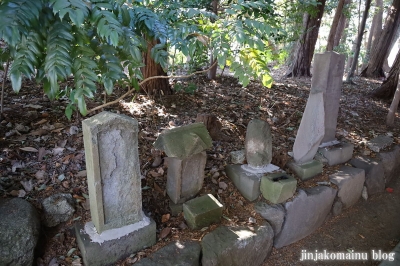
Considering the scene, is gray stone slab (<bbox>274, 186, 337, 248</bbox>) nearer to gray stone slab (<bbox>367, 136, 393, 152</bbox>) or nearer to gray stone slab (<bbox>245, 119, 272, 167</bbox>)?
gray stone slab (<bbox>245, 119, 272, 167</bbox>)

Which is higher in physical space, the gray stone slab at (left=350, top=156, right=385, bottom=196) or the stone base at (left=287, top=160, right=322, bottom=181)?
the stone base at (left=287, top=160, right=322, bottom=181)

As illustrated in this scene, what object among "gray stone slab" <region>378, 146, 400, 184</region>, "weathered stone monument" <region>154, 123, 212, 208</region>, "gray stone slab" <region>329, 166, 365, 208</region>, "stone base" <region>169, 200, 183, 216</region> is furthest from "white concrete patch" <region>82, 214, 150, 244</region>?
"gray stone slab" <region>378, 146, 400, 184</region>

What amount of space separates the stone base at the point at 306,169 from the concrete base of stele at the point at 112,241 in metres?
2.01

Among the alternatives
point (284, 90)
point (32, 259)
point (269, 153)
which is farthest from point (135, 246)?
point (284, 90)

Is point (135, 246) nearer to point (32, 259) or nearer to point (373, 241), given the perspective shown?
point (32, 259)

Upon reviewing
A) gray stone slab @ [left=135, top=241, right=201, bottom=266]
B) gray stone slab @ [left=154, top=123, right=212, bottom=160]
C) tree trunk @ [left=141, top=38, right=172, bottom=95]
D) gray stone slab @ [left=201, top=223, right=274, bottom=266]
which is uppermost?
tree trunk @ [left=141, top=38, right=172, bottom=95]

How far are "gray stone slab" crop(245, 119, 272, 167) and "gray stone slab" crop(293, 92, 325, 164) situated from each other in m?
0.58

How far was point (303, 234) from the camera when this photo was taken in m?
3.33

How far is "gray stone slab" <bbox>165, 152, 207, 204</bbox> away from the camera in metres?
2.74

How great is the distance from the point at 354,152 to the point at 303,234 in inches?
73.0

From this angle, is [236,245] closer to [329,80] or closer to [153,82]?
[329,80]

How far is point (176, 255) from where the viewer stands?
2.33 m

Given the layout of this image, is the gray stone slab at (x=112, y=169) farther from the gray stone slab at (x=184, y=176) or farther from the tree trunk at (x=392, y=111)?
the tree trunk at (x=392, y=111)

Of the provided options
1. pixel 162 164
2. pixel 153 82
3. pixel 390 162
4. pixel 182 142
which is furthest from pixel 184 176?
pixel 390 162
